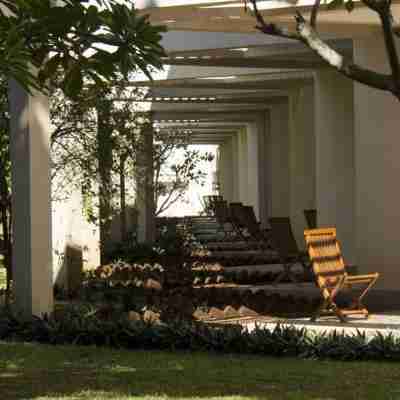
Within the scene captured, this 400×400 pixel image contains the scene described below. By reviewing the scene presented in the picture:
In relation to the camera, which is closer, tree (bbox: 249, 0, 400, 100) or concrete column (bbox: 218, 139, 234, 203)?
tree (bbox: 249, 0, 400, 100)

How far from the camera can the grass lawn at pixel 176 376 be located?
7.23 metres

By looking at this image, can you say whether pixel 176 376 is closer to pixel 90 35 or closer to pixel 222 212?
pixel 90 35

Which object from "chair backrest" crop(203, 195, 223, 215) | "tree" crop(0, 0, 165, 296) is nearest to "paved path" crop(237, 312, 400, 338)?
"tree" crop(0, 0, 165, 296)

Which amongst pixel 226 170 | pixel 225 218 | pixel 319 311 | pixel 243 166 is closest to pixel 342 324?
pixel 319 311

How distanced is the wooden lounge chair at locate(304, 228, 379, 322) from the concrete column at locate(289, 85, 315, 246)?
38.8 feet

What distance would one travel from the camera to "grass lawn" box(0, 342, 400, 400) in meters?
7.23

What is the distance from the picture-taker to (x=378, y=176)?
14227 millimetres

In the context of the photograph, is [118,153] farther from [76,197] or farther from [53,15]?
[53,15]

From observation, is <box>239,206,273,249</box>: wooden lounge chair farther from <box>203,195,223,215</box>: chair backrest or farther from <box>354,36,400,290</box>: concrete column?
<box>203,195,223,215</box>: chair backrest

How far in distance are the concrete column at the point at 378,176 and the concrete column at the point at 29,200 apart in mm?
5026

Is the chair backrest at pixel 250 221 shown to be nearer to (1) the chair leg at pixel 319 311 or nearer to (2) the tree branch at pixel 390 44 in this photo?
(1) the chair leg at pixel 319 311

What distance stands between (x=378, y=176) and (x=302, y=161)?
9817mm

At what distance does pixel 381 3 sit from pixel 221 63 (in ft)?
46.8

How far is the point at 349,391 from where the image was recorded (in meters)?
7.36
